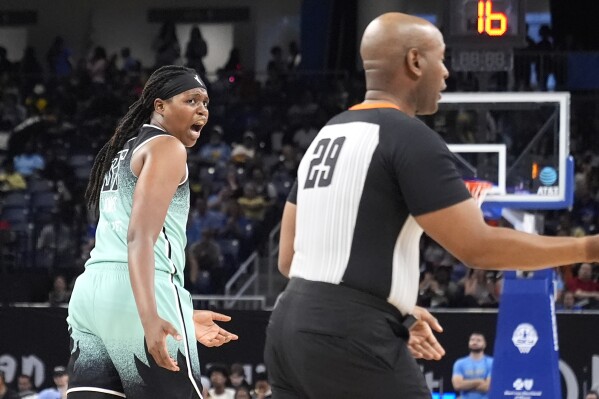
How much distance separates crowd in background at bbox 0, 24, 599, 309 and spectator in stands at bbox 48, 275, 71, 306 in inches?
0.8

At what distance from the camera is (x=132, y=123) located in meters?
4.86

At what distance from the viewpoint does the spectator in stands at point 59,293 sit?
14750 millimetres

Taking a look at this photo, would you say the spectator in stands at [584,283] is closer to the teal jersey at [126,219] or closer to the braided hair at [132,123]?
the braided hair at [132,123]

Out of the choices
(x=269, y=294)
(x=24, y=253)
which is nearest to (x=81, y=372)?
(x=269, y=294)

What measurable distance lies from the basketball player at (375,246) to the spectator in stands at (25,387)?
9.79 meters

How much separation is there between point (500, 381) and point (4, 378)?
19.3 ft

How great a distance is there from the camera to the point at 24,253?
17.1 meters

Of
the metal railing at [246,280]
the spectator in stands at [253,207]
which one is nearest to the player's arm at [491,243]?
the metal railing at [246,280]

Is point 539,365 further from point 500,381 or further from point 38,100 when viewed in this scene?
point 38,100

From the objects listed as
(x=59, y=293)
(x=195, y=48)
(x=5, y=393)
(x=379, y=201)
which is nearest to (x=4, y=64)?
(x=195, y=48)

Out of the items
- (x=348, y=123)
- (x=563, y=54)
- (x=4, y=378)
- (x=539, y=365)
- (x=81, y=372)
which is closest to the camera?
(x=348, y=123)

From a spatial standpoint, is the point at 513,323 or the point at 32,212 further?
the point at 32,212

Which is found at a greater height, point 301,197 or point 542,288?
point 301,197

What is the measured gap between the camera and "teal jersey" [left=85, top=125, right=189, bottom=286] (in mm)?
4543
